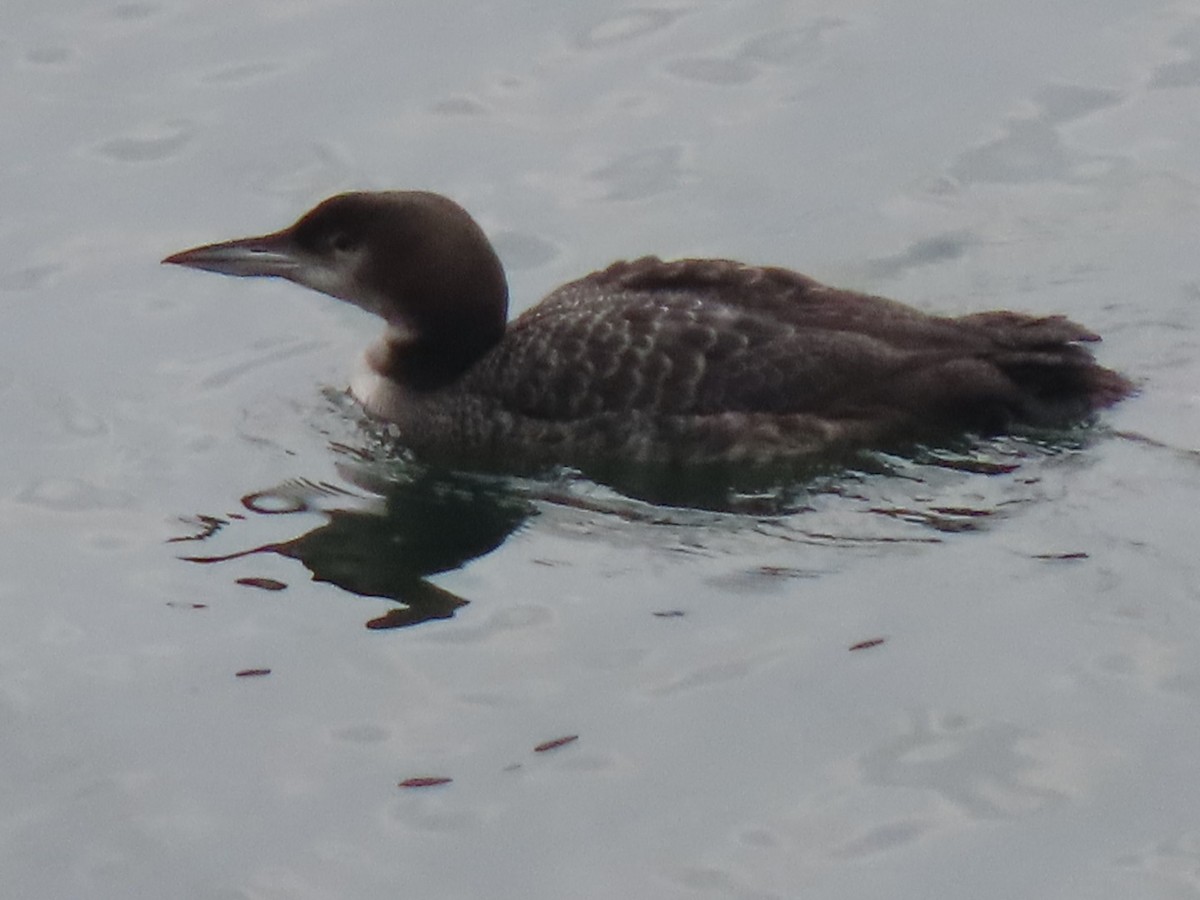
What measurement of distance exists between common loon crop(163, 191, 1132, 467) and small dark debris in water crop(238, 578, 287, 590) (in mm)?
830

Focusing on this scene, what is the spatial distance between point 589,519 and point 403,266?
3.30 ft

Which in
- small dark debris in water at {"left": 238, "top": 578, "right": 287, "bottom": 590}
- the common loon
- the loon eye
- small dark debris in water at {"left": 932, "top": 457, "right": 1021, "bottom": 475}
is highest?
the loon eye

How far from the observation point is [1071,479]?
6902 mm

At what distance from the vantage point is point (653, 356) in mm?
7152

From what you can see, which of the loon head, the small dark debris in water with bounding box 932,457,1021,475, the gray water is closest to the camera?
the gray water

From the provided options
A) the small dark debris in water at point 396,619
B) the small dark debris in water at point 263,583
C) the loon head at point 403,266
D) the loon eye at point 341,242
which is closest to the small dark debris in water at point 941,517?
the small dark debris in water at point 396,619

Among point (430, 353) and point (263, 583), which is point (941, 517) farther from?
point (263, 583)

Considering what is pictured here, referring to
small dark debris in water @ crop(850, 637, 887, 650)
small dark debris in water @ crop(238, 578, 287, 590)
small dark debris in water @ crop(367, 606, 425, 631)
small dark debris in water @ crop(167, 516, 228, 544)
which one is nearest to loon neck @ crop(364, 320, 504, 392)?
small dark debris in water @ crop(167, 516, 228, 544)

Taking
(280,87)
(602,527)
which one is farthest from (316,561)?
(280,87)

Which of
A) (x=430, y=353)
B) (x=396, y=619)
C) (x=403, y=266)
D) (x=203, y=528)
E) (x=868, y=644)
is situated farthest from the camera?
(x=430, y=353)

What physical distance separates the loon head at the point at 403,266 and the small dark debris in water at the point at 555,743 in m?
1.82

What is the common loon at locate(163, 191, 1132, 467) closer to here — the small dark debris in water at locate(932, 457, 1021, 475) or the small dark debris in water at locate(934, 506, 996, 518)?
the small dark debris in water at locate(932, 457, 1021, 475)

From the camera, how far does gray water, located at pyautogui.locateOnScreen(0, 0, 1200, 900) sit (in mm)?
5668

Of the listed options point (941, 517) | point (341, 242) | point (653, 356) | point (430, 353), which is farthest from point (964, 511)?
point (341, 242)
